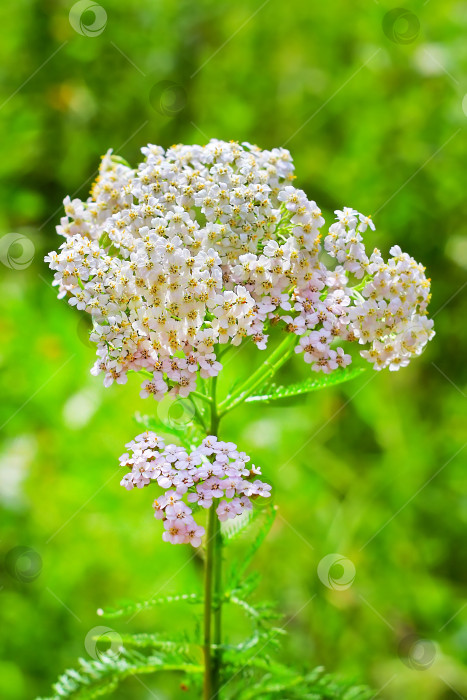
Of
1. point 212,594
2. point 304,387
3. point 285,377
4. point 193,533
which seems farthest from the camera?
point 285,377

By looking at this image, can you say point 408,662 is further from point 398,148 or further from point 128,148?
point 128,148

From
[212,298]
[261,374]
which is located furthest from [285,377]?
[212,298]

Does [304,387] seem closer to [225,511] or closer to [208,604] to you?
[225,511]

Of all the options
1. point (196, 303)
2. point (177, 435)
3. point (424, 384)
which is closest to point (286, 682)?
point (177, 435)

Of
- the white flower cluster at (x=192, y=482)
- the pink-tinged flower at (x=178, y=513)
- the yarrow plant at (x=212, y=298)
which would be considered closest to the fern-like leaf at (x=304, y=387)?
the yarrow plant at (x=212, y=298)

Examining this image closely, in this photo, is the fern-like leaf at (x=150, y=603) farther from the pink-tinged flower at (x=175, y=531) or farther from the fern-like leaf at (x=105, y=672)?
the pink-tinged flower at (x=175, y=531)

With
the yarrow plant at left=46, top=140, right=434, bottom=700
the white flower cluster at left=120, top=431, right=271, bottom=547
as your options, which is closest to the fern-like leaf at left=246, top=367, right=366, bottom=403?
the yarrow plant at left=46, top=140, right=434, bottom=700
